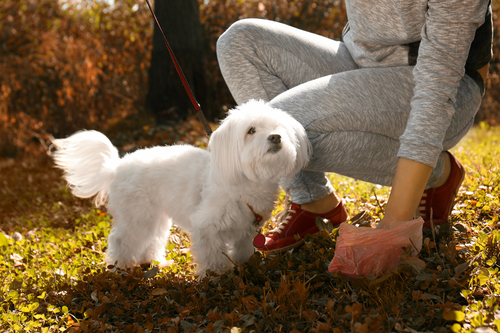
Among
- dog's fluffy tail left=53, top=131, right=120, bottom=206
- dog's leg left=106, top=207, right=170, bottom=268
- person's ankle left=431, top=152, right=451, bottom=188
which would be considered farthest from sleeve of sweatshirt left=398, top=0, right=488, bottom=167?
dog's fluffy tail left=53, top=131, right=120, bottom=206

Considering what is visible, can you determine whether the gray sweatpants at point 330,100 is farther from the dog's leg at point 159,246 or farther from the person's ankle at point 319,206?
the dog's leg at point 159,246

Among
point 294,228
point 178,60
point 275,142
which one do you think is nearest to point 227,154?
point 275,142

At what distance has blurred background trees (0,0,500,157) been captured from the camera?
20.2 ft

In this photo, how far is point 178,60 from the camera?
6.18m

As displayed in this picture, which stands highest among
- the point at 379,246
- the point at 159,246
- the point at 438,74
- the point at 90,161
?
the point at 438,74

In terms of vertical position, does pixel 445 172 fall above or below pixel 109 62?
below

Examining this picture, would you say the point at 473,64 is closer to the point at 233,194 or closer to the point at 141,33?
the point at 233,194

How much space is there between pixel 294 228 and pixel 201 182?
599 millimetres

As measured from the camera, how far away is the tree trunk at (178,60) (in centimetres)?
608

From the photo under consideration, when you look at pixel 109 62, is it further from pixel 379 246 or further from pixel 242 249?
pixel 379 246

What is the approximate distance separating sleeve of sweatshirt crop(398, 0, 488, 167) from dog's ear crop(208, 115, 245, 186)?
0.74 meters

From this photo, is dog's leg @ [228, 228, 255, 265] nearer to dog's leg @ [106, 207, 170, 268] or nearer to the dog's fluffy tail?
dog's leg @ [106, 207, 170, 268]

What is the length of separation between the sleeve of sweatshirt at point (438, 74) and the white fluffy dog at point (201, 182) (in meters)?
0.52

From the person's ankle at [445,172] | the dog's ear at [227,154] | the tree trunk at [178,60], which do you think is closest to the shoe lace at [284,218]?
the dog's ear at [227,154]
